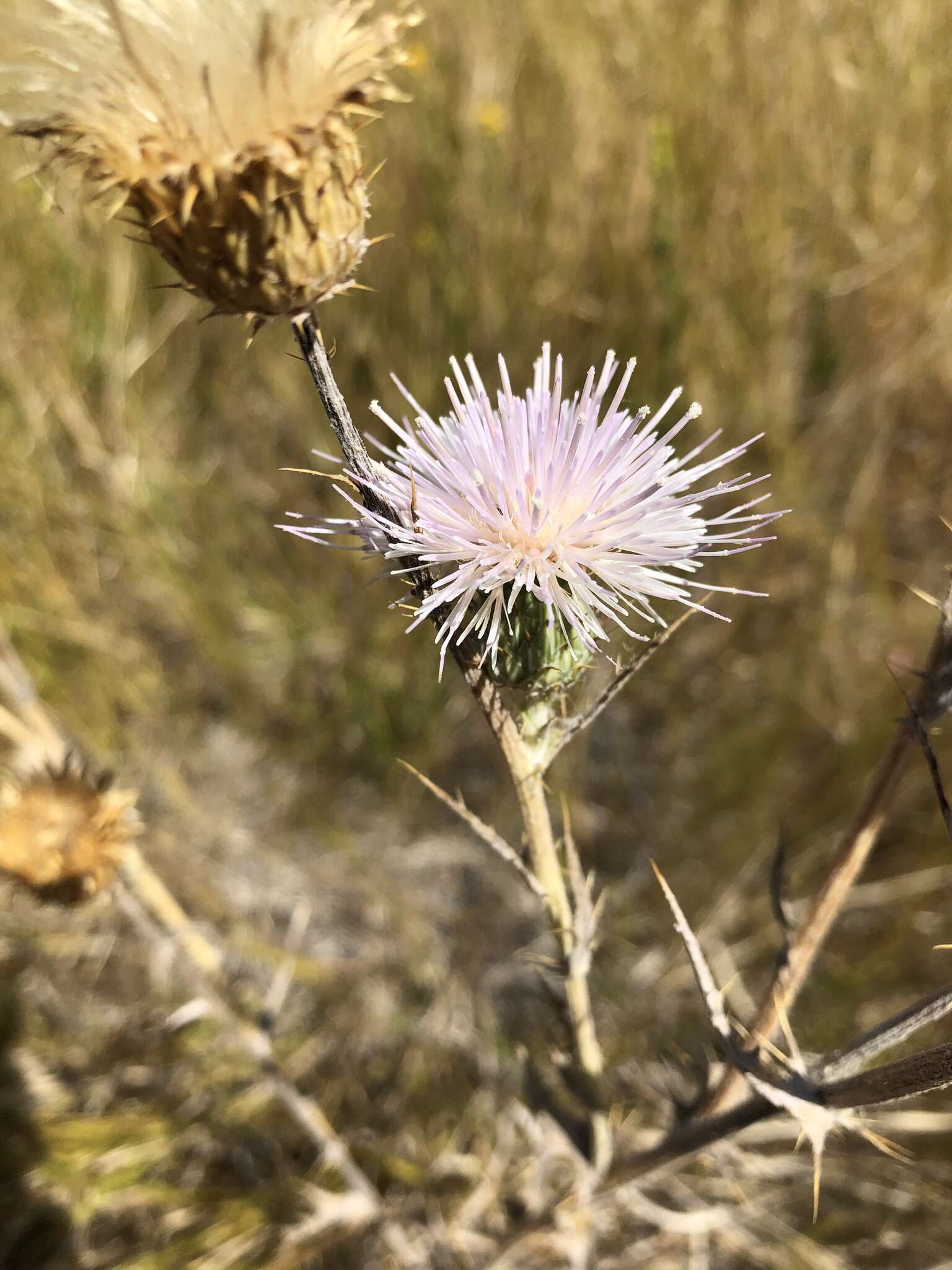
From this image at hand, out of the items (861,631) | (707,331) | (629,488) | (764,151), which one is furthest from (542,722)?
(764,151)

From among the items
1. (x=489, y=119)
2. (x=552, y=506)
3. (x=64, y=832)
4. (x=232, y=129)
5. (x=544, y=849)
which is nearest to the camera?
(x=232, y=129)

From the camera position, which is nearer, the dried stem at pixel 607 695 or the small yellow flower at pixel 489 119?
the dried stem at pixel 607 695

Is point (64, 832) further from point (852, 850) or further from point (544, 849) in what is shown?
point (852, 850)

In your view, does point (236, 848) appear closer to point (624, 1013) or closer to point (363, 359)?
point (624, 1013)

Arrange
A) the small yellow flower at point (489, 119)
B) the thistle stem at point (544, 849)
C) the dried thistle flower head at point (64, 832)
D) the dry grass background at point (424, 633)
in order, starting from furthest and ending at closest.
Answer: the small yellow flower at point (489, 119) → the dry grass background at point (424, 633) → the dried thistle flower head at point (64, 832) → the thistle stem at point (544, 849)

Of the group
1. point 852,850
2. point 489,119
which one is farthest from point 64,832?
point 489,119

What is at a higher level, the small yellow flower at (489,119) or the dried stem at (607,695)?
the small yellow flower at (489,119)

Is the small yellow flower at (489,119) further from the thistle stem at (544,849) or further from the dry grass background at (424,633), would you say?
the thistle stem at (544,849)

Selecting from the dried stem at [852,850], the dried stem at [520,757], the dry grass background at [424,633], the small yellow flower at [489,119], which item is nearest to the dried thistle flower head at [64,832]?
the dry grass background at [424,633]
